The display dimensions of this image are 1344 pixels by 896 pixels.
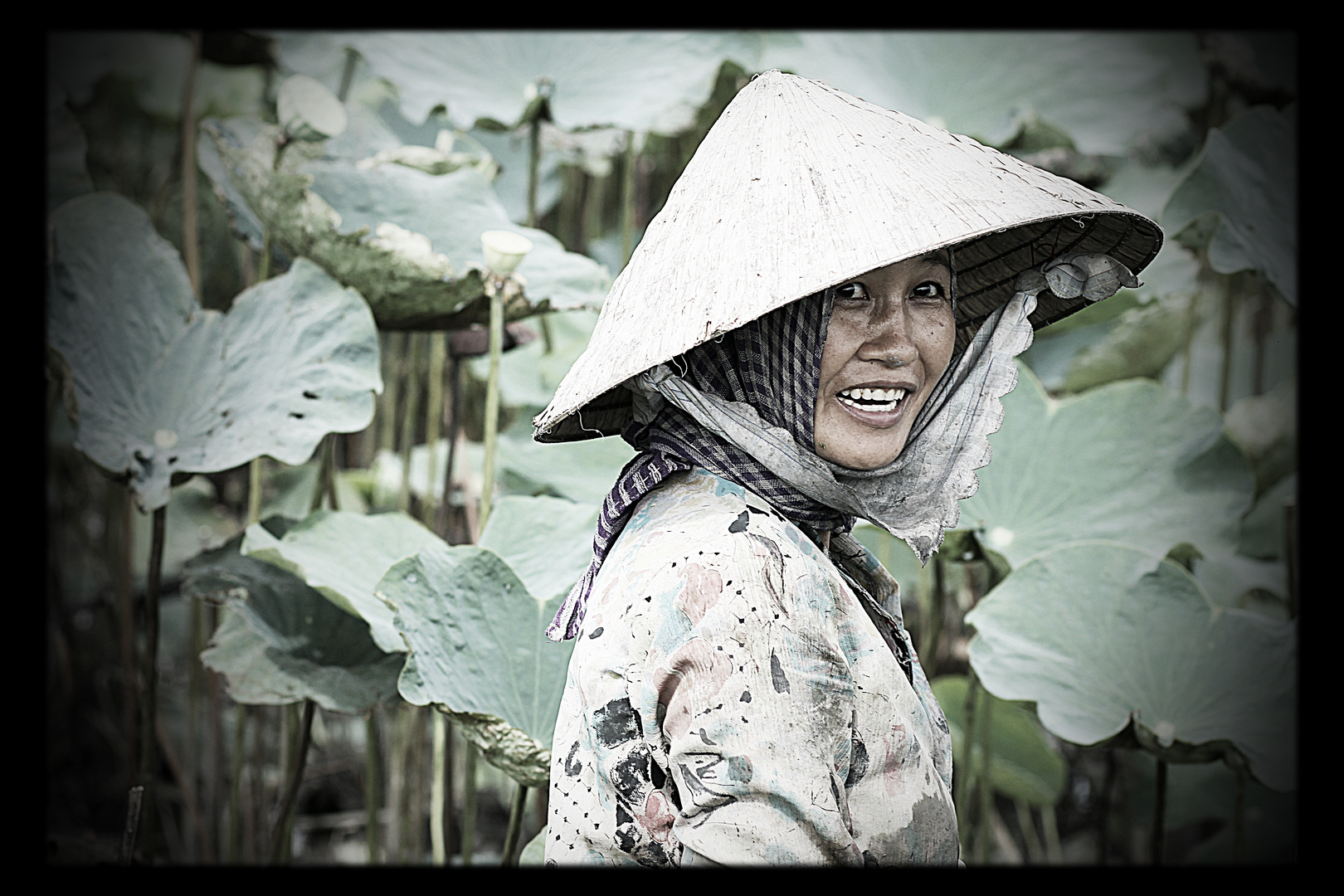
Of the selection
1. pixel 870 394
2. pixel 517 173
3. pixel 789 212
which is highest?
pixel 517 173

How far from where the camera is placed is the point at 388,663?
4.38 feet

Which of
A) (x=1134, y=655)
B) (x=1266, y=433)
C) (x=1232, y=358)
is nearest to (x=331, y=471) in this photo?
(x=1134, y=655)

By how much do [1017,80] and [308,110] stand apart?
104cm

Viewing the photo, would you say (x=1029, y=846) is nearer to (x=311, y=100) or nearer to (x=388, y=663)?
(x=388, y=663)

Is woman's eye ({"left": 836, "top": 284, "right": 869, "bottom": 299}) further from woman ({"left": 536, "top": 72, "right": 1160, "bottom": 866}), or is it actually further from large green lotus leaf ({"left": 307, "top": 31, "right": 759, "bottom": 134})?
large green lotus leaf ({"left": 307, "top": 31, "right": 759, "bottom": 134})

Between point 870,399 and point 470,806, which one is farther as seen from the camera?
point 470,806

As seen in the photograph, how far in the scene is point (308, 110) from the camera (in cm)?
133

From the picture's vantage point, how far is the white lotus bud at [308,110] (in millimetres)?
1323

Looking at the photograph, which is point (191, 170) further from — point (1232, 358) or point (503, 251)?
point (1232, 358)

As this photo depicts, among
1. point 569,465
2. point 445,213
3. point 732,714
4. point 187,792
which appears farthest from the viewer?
point 187,792

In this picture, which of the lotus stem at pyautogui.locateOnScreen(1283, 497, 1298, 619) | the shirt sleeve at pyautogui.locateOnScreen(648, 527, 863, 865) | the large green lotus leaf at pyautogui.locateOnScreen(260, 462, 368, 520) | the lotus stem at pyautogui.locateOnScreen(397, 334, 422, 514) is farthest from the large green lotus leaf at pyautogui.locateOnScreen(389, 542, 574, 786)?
the lotus stem at pyautogui.locateOnScreen(1283, 497, 1298, 619)

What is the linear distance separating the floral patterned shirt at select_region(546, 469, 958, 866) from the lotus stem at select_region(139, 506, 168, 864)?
66 cm

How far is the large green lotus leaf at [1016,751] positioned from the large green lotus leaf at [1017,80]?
898 millimetres

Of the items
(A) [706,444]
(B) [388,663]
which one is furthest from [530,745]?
(A) [706,444]
